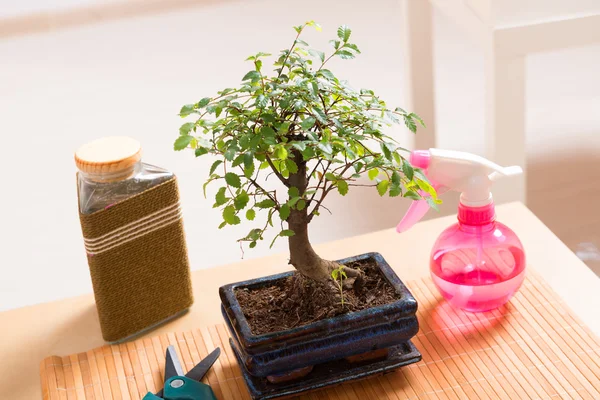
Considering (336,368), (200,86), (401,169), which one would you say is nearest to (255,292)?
(336,368)

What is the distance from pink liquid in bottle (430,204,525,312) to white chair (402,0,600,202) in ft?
1.80

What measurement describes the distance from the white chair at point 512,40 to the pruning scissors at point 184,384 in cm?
79

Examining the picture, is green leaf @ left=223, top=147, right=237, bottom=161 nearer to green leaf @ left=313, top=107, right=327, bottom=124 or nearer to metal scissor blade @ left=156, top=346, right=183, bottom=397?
green leaf @ left=313, top=107, right=327, bottom=124

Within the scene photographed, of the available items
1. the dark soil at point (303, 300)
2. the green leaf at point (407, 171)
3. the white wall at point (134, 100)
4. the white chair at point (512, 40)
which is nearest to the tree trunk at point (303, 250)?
the dark soil at point (303, 300)

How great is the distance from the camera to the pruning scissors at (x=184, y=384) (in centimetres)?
86

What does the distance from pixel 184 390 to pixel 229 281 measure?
0.88 feet

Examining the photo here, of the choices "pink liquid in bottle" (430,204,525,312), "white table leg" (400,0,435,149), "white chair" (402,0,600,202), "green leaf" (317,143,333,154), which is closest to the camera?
"green leaf" (317,143,333,154)

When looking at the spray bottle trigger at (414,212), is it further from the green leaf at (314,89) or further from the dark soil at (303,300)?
the green leaf at (314,89)

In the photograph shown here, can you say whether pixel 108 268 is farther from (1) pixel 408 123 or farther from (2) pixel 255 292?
(1) pixel 408 123

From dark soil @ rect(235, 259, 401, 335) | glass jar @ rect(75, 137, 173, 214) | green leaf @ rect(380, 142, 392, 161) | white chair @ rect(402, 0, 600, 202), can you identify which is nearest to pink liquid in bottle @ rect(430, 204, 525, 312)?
dark soil @ rect(235, 259, 401, 335)

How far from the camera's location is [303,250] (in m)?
0.88

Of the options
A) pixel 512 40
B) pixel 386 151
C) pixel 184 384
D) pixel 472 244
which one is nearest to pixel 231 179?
pixel 386 151

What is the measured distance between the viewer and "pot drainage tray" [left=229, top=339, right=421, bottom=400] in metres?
0.87

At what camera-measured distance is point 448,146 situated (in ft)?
7.82
